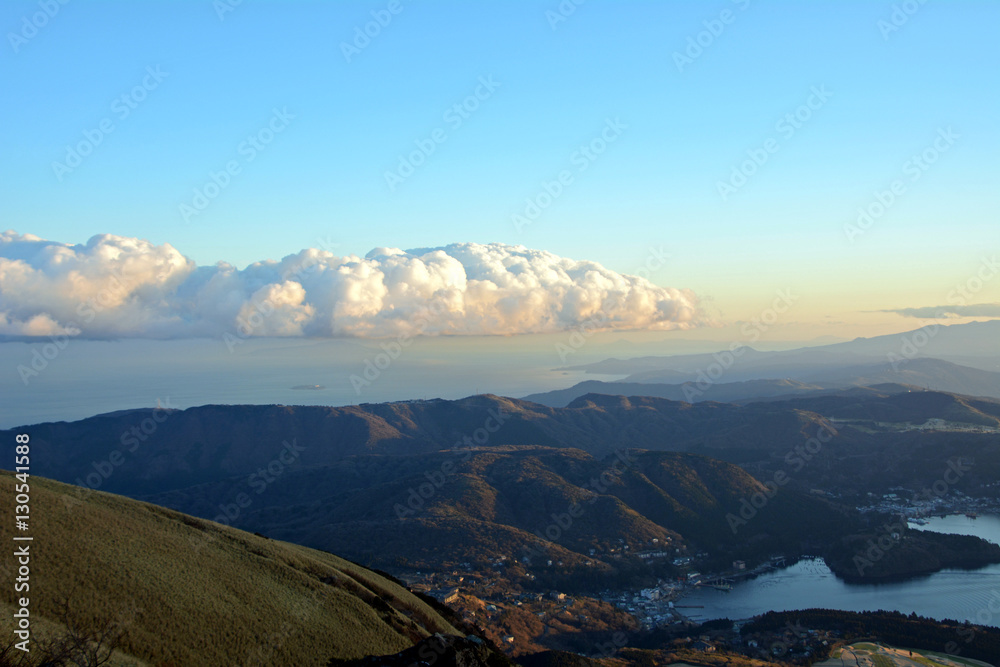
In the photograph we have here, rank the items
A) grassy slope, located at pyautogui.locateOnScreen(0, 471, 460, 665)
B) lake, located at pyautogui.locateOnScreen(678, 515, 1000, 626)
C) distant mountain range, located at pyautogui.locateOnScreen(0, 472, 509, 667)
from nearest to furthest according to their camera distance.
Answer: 1. distant mountain range, located at pyautogui.locateOnScreen(0, 472, 509, 667)
2. grassy slope, located at pyautogui.locateOnScreen(0, 471, 460, 665)
3. lake, located at pyautogui.locateOnScreen(678, 515, 1000, 626)

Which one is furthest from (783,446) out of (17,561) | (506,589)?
(17,561)

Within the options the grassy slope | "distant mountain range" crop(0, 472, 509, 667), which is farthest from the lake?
the grassy slope

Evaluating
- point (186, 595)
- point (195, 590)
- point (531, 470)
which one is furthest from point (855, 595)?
point (186, 595)

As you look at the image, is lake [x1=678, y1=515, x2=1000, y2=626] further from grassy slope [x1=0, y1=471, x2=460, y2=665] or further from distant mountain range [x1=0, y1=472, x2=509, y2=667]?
grassy slope [x1=0, y1=471, x2=460, y2=665]

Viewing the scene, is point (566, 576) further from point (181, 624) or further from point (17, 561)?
point (17, 561)

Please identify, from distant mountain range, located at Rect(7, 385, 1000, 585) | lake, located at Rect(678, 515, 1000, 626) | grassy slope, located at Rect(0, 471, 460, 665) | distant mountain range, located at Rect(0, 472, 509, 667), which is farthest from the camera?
distant mountain range, located at Rect(7, 385, 1000, 585)

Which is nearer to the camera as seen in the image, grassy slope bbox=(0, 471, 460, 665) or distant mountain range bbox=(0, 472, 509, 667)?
distant mountain range bbox=(0, 472, 509, 667)

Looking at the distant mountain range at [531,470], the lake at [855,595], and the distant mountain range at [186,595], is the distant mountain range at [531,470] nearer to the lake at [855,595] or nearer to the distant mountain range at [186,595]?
the lake at [855,595]
